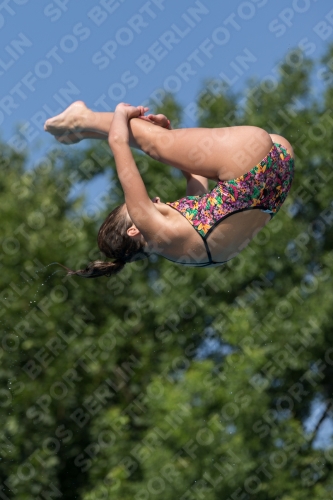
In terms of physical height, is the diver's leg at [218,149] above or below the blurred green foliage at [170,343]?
above

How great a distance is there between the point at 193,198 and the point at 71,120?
62cm

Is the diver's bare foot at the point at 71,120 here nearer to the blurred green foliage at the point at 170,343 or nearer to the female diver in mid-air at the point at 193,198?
the female diver in mid-air at the point at 193,198

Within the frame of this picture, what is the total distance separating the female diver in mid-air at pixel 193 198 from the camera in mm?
3207

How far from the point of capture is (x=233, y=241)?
11.1ft

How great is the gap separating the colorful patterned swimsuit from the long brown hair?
22 centimetres

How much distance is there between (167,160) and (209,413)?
26.3 feet

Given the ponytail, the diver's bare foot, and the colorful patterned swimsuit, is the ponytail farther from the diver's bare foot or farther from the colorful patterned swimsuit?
the diver's bare foot

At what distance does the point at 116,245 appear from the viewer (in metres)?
3.42

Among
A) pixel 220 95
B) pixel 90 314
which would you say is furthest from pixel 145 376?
pixel 220 95

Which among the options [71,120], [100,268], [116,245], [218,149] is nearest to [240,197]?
[218,149]

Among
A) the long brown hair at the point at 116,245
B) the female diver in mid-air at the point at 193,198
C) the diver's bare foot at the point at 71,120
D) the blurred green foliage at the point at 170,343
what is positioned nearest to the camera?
the female diver in mid-air at the point at 193,198

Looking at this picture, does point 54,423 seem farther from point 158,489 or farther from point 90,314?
point 158,489

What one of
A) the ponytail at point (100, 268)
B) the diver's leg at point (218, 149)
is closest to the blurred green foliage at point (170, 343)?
the ponytail at point (100, 268)

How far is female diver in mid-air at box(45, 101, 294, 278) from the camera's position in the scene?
3207mm
